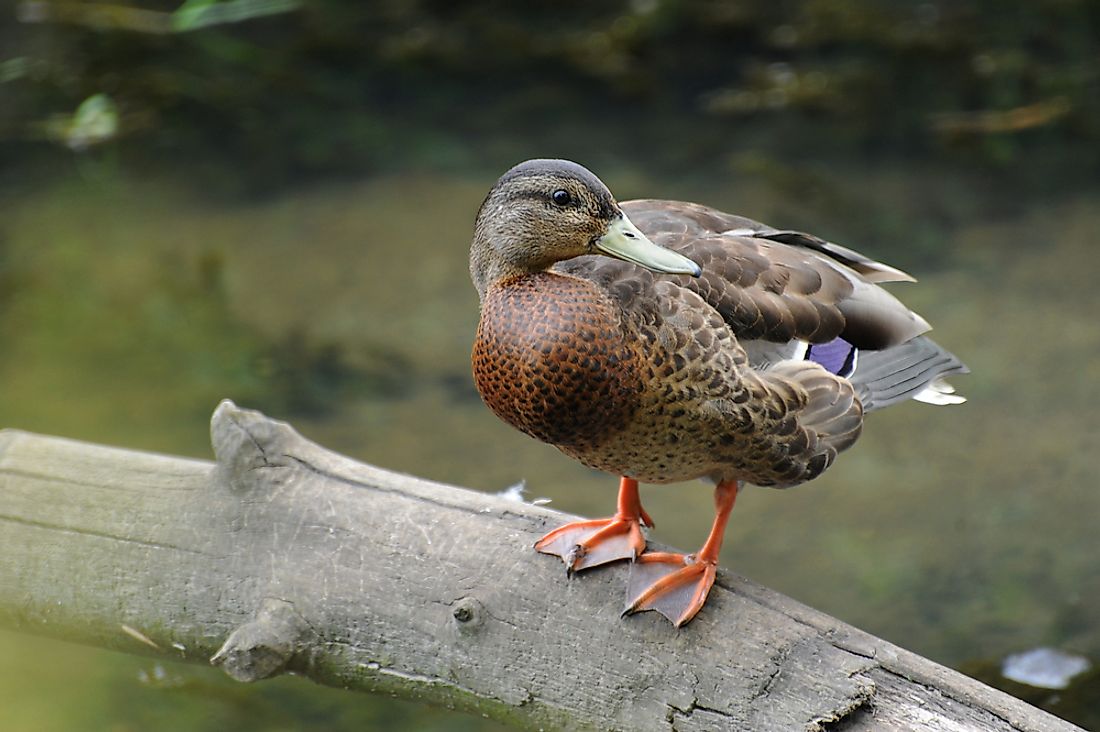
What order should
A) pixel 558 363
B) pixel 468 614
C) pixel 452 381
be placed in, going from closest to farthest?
pixel 558 363 → pixel 468 614 → pixel 452 381

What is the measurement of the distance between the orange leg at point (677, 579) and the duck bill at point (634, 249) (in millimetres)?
524

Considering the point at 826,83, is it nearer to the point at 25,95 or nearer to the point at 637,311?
the point at 25,95

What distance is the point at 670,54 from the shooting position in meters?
6.26

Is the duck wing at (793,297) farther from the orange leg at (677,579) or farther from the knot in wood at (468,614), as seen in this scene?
the knot in wood at (468,614)

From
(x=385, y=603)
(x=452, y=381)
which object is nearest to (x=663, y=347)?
(x=385, y=603)

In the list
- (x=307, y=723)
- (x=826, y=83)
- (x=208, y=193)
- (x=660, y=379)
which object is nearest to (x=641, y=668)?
(x=660, y=379)

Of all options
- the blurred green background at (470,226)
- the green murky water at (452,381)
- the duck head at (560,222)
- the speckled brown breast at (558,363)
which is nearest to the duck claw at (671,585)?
the green murky water at (452,381)

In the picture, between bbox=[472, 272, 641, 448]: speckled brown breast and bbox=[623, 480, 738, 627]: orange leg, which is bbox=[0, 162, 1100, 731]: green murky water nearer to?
bbox=[623, 480, 738, 627]: orange leg

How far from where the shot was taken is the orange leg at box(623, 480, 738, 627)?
2174mm

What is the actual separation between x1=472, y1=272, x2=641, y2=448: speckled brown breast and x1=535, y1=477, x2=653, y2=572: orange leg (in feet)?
0.96

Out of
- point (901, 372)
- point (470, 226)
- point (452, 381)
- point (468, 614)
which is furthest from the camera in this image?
point (470, 226)

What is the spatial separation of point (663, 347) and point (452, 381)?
235 cm

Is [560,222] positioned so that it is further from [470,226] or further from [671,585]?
[470,226]

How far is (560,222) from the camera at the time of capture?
205 cm
